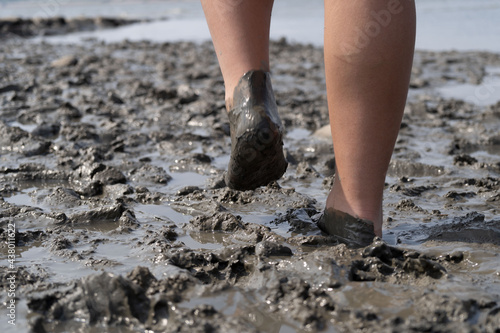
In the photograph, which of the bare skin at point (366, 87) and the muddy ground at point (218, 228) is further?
the bare skin at point (366, 87)

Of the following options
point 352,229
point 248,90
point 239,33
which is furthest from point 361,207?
point 239,33

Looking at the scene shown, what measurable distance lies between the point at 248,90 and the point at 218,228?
513 mm

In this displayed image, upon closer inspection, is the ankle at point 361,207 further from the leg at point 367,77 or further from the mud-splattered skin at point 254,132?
the mud-splattered skin at point 254,132

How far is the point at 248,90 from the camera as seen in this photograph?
184 centimetres

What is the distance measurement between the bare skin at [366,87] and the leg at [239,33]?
0.28m

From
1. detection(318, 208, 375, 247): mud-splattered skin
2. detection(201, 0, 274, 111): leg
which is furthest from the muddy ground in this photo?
detection(201, 0, 274, 111): leg

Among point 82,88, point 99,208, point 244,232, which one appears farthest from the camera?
point 82,88

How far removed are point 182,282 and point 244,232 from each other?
19.4 inches

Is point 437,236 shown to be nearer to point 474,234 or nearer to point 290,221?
point 474,234

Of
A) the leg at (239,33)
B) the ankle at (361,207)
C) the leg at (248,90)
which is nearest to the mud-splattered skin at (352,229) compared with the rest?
the ankle at (361,207)

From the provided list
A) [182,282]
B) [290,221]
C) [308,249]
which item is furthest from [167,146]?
[182,282]

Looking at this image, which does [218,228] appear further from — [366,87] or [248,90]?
[366,87]

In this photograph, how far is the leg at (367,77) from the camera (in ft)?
5.24

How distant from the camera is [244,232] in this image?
6.47 feet
